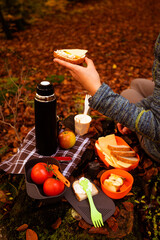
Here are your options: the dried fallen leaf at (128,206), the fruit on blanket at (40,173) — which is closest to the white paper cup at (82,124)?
the fruit on blanket at (40,173)

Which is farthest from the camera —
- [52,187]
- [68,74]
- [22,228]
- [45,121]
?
[68,74]

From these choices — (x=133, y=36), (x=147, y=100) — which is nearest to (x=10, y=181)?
(x=147, y=100)

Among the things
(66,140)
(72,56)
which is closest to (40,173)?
(66,140)

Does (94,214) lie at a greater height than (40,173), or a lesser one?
lesser

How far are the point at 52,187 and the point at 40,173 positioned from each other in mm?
163

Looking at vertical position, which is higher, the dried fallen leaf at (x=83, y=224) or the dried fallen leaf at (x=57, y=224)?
the dried fallen leaf at (x=83, y=224)

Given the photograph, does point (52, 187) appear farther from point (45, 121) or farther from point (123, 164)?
point (123, 164)

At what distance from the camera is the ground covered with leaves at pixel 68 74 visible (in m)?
2.21

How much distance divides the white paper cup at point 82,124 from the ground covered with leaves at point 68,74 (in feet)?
0.87

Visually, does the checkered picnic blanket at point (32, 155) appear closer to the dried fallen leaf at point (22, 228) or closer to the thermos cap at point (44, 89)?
the dried fallen leaf at point (22, 228)

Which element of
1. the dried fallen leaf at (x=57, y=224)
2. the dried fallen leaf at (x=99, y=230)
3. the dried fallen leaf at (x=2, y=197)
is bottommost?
the dried fallen leaf at (x=2, y=197)

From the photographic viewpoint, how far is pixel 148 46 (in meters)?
6.57

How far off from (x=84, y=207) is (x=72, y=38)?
6289 mm

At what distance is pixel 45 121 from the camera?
202 cm
